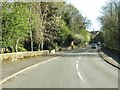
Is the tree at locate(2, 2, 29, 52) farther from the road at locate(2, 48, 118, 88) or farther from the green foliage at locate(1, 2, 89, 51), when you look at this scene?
the road at locate(2, 48, 118, 88)

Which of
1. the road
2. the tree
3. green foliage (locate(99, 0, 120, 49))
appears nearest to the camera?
the road

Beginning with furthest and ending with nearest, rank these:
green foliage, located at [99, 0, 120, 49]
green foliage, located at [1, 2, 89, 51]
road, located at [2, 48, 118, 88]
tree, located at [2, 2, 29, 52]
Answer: green foliage, located at [99, 0, 120, 49] < green foliage, located at [1, 2, 89, 51] < tree, located at [2, 2, 29, 52] < road, located at [2, 48, 118, 88]

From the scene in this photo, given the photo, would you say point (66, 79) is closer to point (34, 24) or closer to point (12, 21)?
point (12, 21)

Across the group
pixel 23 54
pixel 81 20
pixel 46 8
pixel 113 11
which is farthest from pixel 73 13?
pixel 23 54

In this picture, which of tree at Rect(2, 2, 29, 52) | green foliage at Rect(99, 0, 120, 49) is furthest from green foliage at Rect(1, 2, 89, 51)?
green foliage at Rect(99, 0, 120, 49)

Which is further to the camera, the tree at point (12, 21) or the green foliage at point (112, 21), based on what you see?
the green foliage at point (112, 21)

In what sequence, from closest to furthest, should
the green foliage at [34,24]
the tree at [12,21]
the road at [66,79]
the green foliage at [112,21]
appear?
the road at [66,79] → the tree at [12,21] → the green foliage at [34,24] → the green foliage at [112,21]

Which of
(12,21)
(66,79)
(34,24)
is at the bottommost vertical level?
(66,79)

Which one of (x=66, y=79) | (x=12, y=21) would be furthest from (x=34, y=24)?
(x=66, y=79)

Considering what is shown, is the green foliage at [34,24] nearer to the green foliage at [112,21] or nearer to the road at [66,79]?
the green foliage at [112,21]

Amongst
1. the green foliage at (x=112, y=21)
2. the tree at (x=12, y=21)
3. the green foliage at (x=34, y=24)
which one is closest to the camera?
the tree at (x=12, y=21)

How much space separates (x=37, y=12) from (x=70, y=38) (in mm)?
39885

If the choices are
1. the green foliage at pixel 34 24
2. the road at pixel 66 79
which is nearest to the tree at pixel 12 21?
the green foliage at pixel 34 24

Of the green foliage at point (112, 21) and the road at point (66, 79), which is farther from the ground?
the green foliage at point (112, 21)
